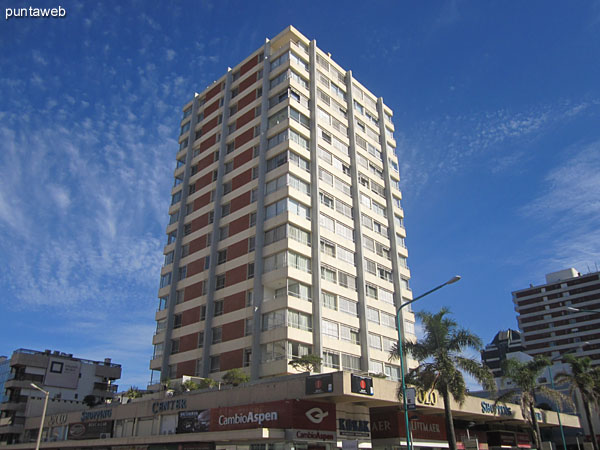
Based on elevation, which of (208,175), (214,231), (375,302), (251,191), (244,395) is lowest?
(244,395)

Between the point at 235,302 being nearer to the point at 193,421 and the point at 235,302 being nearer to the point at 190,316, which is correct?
the point at 190,316

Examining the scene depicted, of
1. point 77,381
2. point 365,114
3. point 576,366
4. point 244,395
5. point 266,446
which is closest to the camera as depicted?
point 266,446

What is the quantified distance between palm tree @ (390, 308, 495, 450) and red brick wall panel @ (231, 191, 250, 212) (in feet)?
88.7

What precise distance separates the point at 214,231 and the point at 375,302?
20.0m

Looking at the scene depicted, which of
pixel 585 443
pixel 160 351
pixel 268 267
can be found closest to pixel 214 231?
pixel 268 267

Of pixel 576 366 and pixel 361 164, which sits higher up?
pixel 361 164

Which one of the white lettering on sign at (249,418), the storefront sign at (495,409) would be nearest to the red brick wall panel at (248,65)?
the white lettering on sign at (249,418)

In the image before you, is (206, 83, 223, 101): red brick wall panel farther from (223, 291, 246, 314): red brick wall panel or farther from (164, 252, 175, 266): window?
(223, 291, 246, 314): red brick wall panel

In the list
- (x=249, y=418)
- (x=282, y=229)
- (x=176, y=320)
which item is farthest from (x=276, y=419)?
(x=176, y=320)

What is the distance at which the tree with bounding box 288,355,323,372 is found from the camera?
134ft

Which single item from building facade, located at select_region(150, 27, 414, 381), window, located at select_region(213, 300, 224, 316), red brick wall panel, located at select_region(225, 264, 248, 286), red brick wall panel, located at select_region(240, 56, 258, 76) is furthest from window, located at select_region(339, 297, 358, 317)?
red brick wall panel, located at select_region(240, 56, 258, 76)

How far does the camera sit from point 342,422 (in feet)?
116

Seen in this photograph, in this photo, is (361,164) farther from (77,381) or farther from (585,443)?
(77,381)

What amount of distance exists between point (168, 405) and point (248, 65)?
4458cm
